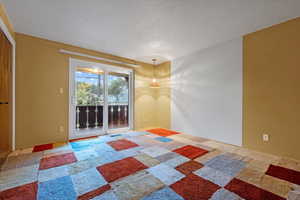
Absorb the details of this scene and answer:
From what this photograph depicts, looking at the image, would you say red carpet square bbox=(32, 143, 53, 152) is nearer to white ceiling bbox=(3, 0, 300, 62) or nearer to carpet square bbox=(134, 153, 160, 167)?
carpet square bbox=(134, 153, 160, 167)

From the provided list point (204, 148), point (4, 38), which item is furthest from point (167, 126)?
point (4, 38)

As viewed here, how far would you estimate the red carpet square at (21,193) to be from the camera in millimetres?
1325

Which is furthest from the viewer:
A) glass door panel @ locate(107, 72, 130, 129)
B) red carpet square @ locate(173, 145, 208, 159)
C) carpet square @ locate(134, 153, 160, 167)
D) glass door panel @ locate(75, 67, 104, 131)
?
glass door panel @ locate(107, 72, 130, 129)

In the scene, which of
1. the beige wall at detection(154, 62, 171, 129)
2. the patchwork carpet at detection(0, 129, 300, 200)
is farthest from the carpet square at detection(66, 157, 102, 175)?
→ the beige wall at detection(154, 62, 171, 129)

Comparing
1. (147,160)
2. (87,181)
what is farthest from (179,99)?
(87,181)

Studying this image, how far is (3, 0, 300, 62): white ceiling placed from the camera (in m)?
1.87

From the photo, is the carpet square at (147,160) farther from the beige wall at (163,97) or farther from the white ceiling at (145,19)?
the white ceiling at (145,19)

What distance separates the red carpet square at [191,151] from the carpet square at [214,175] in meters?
0.42

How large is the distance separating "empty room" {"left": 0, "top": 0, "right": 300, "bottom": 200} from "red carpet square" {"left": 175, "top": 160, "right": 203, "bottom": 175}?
0.05 ft

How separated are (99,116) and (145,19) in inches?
114

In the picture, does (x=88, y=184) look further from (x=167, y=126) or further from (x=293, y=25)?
(x=293, y=25)

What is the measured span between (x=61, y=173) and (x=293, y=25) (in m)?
4.37

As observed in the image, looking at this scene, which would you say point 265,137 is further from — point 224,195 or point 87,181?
point 87,181

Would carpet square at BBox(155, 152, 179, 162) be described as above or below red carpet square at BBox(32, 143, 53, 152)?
below
